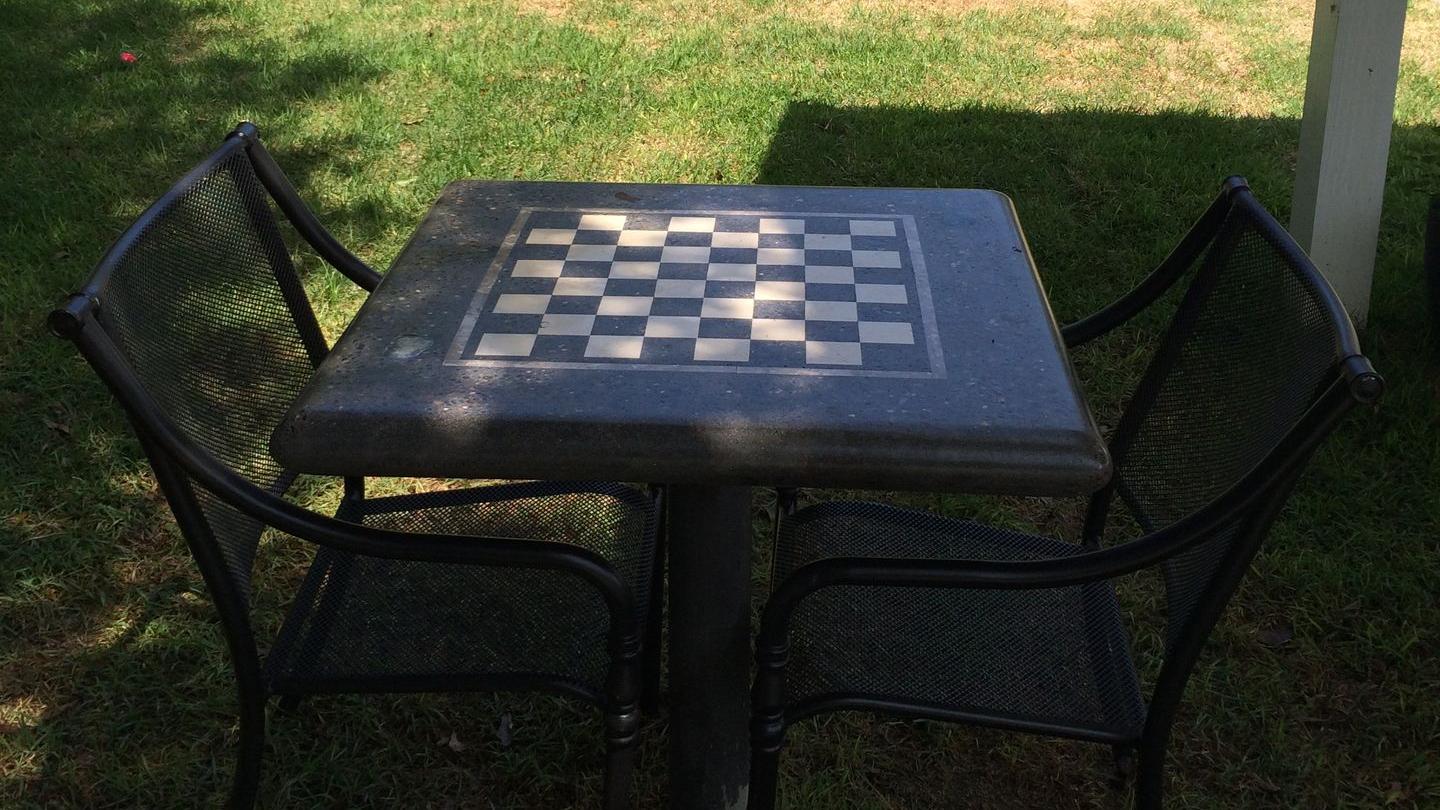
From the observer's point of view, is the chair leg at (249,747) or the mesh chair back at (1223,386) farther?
the chair leg at (249,747)

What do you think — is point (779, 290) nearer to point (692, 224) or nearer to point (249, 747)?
point (692, 224)

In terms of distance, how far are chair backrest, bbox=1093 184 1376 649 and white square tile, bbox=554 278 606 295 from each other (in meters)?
0.85

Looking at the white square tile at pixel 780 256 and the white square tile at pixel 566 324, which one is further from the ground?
the white square tile at pixel 566 324

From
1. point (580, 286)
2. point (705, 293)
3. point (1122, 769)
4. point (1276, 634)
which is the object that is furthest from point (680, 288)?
point (1276, 634)

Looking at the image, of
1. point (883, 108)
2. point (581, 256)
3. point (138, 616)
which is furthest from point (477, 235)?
point (883, 108)

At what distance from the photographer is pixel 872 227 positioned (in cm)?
195

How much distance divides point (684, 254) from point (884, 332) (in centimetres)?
37

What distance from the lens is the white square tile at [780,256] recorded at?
72.6 inches

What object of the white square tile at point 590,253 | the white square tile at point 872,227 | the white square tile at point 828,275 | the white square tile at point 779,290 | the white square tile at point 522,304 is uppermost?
the white square tile at point 522,304

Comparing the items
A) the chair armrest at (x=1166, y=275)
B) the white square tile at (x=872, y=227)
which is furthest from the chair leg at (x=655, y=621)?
the chair armrest at (x=1166, y=275)

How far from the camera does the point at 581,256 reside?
1860 millimetres

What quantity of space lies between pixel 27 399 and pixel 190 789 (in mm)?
1486

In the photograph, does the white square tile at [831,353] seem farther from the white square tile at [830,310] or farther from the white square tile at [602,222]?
the white square tile at [602,222]

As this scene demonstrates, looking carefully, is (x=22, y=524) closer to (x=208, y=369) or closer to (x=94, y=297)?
(x=208, y=369)
